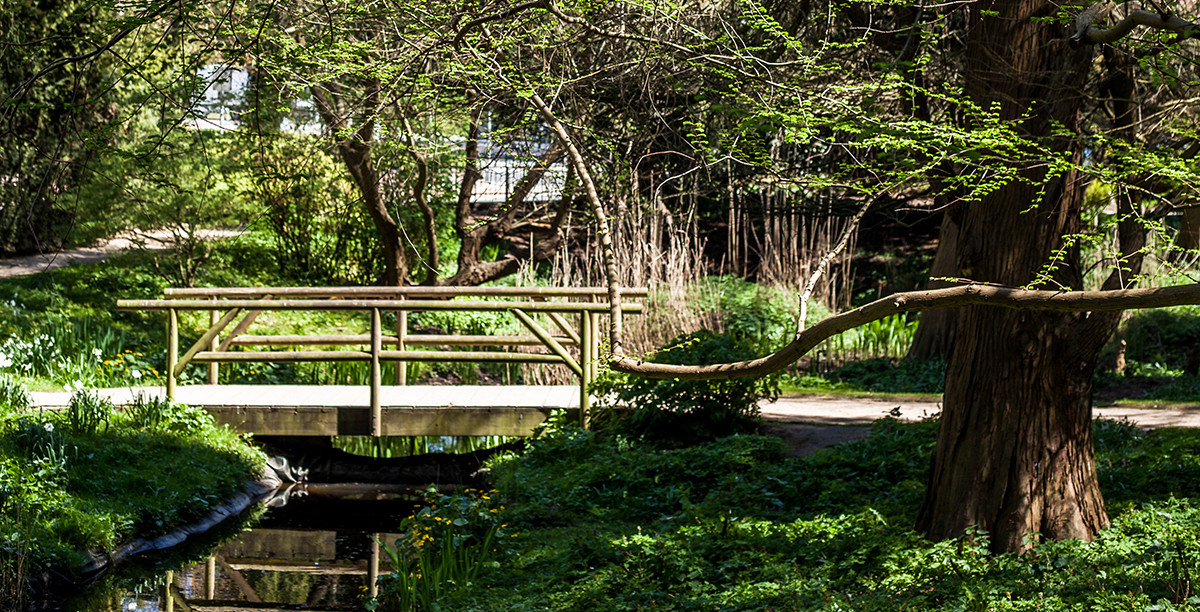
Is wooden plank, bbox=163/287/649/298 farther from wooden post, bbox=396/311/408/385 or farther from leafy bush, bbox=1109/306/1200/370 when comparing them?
leafy bush, bbox=1109/306/1200/370

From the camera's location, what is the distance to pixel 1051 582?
4277 millimetres

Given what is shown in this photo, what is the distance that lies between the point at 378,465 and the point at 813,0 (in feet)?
17.5

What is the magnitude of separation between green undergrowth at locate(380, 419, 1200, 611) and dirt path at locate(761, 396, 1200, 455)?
40cm

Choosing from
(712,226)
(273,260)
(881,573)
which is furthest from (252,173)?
(881,573)

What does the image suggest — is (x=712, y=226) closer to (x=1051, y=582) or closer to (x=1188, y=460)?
(x=1188, y=460)

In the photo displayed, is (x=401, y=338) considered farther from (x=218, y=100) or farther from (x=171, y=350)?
(x=218, y=100)

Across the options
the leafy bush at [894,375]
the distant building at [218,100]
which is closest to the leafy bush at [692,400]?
the leafy bush at [894,375]

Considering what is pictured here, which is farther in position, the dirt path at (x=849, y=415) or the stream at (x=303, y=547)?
the dirt path at (x=849, y=415)

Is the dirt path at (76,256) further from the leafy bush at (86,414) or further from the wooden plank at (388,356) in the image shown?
the leafy bush at (86,414)

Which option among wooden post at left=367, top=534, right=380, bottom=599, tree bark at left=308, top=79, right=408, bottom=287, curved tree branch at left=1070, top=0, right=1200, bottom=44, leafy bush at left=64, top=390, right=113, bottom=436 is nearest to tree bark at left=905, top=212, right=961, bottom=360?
tree bark at left=308, top=79, right=408, bottom=287

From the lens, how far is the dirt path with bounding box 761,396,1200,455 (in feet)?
24.8

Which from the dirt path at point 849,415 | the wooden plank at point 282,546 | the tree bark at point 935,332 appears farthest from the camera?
the tree bark at point 935,332

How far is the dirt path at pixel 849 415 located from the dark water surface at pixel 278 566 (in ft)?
9.77

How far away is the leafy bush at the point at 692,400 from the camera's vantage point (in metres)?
7.59
